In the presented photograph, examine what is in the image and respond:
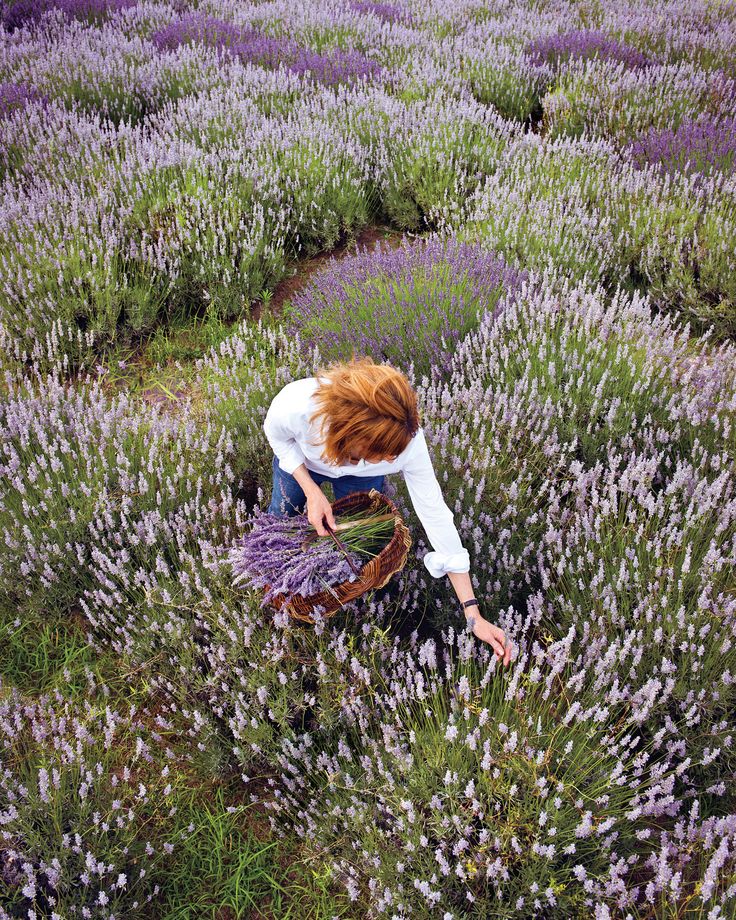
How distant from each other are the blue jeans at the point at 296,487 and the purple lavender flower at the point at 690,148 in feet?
12.7

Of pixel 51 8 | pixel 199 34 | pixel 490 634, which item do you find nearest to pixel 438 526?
pixel 490 634

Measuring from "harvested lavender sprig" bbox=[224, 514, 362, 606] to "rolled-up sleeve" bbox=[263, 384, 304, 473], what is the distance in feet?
0.78

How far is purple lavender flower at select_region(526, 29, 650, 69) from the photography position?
7.00 m

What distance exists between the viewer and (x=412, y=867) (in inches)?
69.7

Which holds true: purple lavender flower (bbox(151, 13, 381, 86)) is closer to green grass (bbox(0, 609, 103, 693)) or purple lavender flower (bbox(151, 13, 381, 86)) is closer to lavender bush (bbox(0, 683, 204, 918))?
green grass (bbox(0, 609, 103, 693))

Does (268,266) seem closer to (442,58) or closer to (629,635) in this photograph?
(629,635)

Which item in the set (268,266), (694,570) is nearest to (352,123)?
(268,266)

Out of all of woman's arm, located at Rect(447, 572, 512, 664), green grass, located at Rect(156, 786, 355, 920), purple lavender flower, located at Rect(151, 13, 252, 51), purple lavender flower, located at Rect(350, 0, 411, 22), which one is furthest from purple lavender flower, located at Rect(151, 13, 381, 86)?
Answer: green grass, located at Rect(156, 786, 355, 920)

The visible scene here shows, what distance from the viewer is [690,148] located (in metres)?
5.12

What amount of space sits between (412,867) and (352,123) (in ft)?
18.0

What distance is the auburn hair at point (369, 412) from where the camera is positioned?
73.7 inches

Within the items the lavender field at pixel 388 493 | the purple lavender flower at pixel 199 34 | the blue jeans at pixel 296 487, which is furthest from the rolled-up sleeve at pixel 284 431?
the purple lavender flower at pixel 199 34

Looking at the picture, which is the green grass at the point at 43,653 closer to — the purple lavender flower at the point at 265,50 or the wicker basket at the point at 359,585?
the wicker basket at the point at 359,585

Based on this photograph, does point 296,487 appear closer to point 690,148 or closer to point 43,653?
point 43,653
